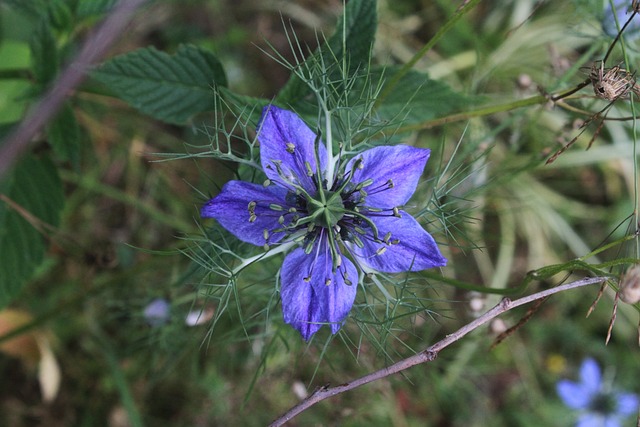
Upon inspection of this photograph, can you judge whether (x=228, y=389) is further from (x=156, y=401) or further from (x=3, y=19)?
(x=3, y=19)

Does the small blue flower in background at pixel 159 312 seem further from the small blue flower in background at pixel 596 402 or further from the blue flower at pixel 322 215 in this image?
the small blue flower in background at pixel 596 402

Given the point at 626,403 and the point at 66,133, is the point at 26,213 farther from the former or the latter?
the point at 626,403

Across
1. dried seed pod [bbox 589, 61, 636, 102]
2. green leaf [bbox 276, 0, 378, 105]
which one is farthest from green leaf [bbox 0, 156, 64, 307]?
dried seed pod [bbox 589, 61, 636, 102]

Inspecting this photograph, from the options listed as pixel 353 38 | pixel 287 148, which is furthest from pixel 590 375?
pixel 287 148

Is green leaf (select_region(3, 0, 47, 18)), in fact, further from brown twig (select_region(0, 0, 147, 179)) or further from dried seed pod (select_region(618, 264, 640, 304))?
dried seed pod (select_region(618, 264, 640, 304))

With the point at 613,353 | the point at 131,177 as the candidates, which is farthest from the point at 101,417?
the point at 613,353
